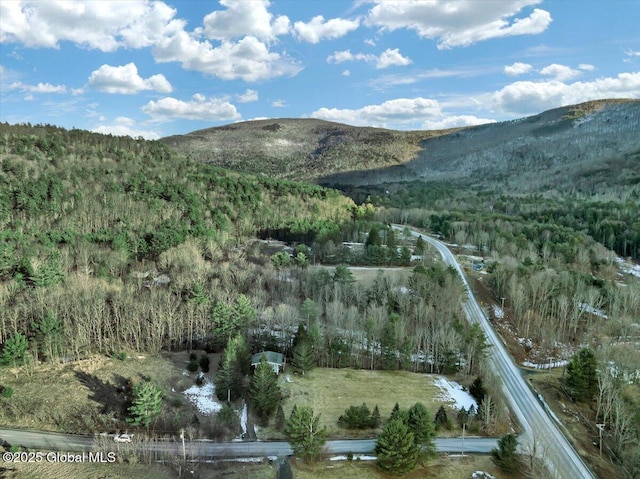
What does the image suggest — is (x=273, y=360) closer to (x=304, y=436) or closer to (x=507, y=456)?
(x=304, y=436)

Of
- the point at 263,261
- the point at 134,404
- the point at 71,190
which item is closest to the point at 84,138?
the point at 71,190

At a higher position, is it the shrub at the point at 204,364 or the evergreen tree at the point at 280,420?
the shrub at the point at 204,364

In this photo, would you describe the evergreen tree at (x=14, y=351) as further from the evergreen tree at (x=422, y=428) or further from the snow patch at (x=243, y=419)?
the evergreen tree at (x=422, y=428)

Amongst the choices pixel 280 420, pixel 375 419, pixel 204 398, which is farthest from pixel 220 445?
pixel 375 419

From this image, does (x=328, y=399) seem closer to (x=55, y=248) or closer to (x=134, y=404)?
(x=134, y=404)

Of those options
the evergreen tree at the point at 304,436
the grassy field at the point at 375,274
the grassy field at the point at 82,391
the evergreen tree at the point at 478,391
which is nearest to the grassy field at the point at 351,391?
the evergreen tree at the point at 478,391
